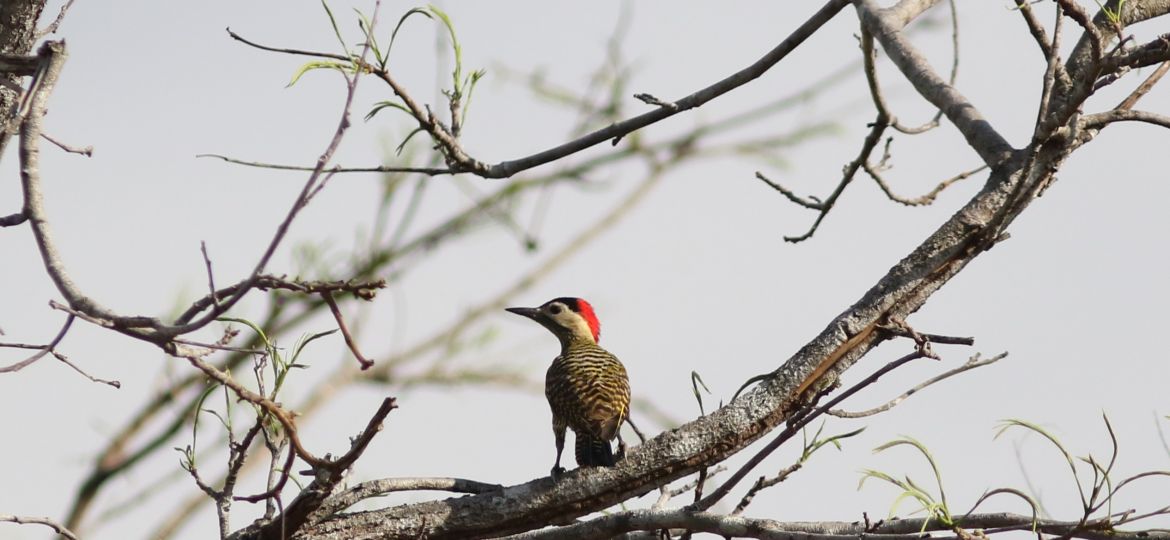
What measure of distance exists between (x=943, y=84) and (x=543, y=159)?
1.46 meters

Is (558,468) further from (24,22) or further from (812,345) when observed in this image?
(24,22)

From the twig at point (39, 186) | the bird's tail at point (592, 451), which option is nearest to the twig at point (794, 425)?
the bird's tail at point (592, 451)

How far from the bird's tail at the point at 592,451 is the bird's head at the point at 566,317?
85.6 inches

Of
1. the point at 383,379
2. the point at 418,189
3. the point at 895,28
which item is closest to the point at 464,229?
the point at 418,189

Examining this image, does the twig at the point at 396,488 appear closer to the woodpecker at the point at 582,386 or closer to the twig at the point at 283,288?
the woodpecker at the point at 582,386

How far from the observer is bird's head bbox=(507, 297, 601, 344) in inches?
235

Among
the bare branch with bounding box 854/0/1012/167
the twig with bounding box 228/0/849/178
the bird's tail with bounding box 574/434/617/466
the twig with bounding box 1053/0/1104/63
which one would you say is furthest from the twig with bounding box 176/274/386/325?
the bare branch with bounding box 854/0/1012/167

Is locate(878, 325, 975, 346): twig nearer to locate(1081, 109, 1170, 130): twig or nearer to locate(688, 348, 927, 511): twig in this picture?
locate(688, 348, 927, 511): twig

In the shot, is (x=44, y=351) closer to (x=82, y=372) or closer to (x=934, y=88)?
(x=82, y=372)

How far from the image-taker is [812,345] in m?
3.19

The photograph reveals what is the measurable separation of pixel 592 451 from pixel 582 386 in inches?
40.4

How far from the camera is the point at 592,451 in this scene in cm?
361

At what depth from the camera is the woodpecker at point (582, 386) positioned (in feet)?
12.2

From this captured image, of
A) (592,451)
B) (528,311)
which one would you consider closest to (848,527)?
(592,451)
